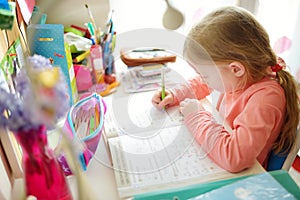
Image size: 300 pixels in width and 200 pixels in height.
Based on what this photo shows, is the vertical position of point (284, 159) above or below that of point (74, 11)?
below

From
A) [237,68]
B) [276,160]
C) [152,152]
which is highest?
[237,68]

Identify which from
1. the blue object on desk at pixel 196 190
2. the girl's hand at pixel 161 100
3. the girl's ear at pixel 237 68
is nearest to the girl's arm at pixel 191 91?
the girl's hand at pixel 161 100

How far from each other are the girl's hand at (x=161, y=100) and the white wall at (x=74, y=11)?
0.51m

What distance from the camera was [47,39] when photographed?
89 cm

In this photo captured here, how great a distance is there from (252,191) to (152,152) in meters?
0.26

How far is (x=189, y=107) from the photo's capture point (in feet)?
2.78

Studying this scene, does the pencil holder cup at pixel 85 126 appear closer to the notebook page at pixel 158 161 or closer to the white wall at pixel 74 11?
the notebook page at pixel 158 161

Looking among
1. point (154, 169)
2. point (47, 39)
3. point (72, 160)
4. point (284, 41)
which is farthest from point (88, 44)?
point (284, 41)

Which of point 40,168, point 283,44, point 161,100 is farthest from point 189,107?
point 283,44

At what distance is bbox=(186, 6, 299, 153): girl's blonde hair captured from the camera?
74 cm

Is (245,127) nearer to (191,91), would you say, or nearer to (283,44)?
(191,91)

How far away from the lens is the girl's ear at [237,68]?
2.54 feet

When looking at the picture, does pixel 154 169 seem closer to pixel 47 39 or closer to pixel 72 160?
pixel 72 160

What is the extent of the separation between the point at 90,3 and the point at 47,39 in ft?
1.45
